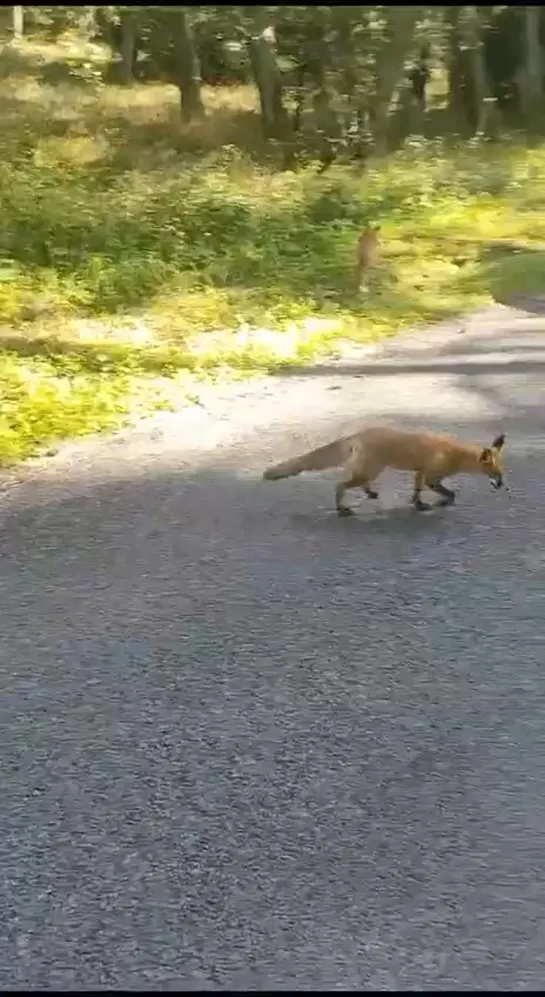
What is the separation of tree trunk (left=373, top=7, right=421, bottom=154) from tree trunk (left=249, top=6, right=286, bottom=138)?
41 cm

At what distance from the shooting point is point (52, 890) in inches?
47.0

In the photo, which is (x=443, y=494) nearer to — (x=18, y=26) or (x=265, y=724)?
(x=265, y=724)

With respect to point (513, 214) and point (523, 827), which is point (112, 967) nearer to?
point (523, 827)

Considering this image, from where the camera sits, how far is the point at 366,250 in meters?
4.14

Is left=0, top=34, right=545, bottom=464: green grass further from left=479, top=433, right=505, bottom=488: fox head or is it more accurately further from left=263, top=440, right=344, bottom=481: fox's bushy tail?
left=479, top=433, right=505, bottom=488: fox head

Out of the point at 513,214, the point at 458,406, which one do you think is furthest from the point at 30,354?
the point at 513,214

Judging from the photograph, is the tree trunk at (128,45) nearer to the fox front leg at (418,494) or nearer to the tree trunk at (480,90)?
the tree trunk at (480,90)

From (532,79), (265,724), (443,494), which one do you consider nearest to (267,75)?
(532,79)

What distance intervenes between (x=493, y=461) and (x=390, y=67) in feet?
10.8

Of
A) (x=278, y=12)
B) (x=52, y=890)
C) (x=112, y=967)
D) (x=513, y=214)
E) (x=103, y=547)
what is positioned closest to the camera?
(x=112, y=967)

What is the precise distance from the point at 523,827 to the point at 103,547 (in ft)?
3.36

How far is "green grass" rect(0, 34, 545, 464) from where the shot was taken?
323 cm

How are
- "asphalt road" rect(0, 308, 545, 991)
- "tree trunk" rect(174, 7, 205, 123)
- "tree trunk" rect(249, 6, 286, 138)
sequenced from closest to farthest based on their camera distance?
"asphalt road" rect(0, 308, 545, 991) → "tree trunk" rect(249, 6, 286, 138) → "tree trunk" rect(174, 7, 205, 123)

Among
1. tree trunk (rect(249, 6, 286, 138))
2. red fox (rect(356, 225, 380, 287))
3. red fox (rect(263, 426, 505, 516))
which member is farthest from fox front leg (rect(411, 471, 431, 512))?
tree trunk (rect(249, 6, 286, 138))
